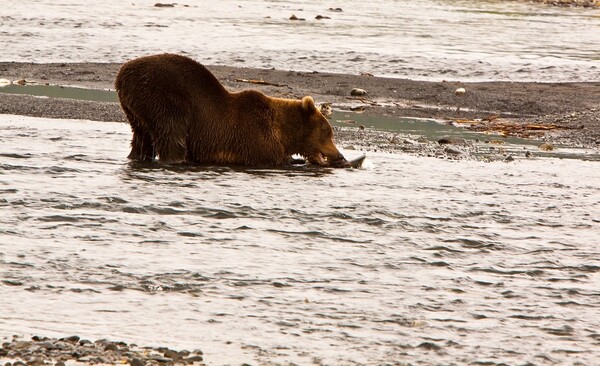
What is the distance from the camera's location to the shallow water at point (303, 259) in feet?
22.3

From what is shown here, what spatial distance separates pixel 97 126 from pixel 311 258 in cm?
729

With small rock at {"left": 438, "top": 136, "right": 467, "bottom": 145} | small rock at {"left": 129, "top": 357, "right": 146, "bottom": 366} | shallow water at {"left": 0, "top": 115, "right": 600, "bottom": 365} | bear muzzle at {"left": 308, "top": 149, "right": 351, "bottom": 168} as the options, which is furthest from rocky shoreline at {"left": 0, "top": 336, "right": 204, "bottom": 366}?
small rock at {"left": 438, "top": 136, "right": 467, "bottom": 145}

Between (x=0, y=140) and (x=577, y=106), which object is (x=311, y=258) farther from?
(x=577, y=106)

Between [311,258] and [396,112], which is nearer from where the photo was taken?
[311,258]

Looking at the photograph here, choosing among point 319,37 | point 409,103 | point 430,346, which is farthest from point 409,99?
point 430,346

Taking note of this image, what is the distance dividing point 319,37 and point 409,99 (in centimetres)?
883

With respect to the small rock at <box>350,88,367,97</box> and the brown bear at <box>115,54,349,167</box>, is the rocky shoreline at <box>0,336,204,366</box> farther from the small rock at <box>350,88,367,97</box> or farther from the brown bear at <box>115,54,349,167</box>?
the small rock at <box>350,88,367,97</box>

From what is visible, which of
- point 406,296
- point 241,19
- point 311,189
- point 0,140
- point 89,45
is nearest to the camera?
point 406,296

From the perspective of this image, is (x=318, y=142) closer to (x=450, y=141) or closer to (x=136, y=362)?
(x=450, y=141)

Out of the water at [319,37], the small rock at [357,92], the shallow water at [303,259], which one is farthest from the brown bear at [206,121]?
the water at [319,37]

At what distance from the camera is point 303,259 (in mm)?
8641

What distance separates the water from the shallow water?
1096 centimetres

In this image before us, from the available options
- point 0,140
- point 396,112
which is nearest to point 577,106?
point 396,112

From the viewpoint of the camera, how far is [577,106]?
62.6 ft
